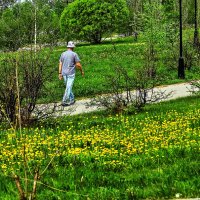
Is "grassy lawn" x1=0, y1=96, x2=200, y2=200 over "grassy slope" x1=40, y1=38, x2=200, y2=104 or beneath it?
over

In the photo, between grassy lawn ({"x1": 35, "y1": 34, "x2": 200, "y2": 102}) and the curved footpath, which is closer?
the curved footpath

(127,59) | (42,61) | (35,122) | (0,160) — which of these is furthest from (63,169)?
(127,59)

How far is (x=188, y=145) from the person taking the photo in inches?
325

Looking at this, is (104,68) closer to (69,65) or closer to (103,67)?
(103,67)

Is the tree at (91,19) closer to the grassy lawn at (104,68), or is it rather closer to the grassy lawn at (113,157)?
the grassy lawn at (104,68)

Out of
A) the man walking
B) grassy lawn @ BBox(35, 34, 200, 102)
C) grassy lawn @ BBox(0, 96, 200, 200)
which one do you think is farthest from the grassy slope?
grassy lawn @ BBox(0, 96, 200, 200)

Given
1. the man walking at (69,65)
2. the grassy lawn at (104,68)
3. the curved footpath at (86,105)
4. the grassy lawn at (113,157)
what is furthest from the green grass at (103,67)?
the grassy lawn at (113,157)

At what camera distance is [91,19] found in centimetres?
4669

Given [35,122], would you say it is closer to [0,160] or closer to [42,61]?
[42,61]

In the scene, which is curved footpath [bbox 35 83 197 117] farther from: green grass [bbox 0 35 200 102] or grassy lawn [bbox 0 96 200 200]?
grassy lawn [bbox 0 96 200 200]

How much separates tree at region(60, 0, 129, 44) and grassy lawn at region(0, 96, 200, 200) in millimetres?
34830

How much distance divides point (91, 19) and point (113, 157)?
130 ft

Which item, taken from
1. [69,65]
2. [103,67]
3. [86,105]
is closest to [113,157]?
[86,105]

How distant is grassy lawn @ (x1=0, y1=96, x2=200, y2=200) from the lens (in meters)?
6.14
